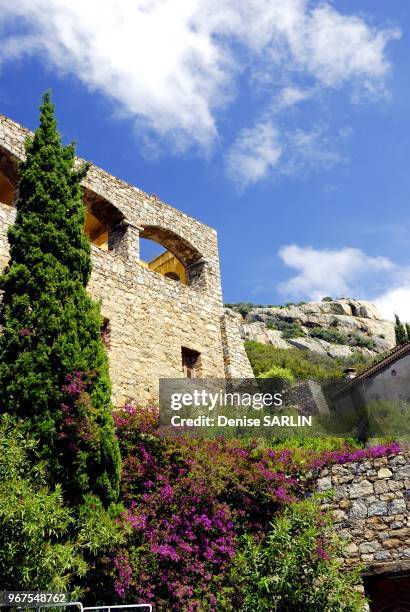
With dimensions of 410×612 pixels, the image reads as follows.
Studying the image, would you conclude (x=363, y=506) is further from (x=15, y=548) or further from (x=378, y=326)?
(x=378, y=326)

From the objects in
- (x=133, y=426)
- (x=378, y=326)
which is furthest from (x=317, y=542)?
(x=378, y=326)

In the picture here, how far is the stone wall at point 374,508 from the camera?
9.98 metres

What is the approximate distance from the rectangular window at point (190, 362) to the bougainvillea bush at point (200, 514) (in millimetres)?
4052

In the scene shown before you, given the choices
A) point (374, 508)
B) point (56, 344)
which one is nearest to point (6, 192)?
point (56, 344)

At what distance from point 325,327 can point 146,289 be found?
42962 mm

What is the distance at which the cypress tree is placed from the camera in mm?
8258

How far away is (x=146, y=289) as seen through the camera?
591 inches

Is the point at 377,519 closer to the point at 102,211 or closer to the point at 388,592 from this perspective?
the point at 388,592

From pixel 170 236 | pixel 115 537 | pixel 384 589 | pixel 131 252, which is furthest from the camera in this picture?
pixel 170 236

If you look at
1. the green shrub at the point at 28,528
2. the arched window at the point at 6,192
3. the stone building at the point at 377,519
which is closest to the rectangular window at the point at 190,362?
the stone building at the point at 377,519

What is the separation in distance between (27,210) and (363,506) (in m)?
7.54

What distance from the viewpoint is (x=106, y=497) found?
8.46 metres

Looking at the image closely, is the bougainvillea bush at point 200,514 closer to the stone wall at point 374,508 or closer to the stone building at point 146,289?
the stone wall at point 374,508

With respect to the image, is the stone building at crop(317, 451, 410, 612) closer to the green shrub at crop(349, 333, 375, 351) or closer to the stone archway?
the stone archway
